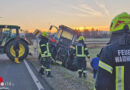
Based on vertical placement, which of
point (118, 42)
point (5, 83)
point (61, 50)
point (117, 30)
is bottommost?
point (5, 83)

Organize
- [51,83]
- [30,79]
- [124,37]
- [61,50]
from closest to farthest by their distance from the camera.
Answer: [124,37], [51,83], [30,79], [61,50]

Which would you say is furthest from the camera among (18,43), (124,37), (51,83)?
(18,43)

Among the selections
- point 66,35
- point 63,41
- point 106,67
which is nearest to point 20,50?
point 63,41

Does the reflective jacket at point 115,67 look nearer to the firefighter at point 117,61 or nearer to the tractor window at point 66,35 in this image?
the firefighter at point 117,61

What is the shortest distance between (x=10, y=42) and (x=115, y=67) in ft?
33.0

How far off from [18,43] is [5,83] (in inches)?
209

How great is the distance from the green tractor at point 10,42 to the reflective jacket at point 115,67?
380 inches

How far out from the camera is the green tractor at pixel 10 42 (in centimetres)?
1074

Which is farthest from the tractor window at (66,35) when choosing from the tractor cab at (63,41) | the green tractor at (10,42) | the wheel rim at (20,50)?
the wheel rim at (20,50)

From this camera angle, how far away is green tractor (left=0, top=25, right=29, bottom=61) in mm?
10741

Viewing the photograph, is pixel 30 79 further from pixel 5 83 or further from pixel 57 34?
pixel 57 34

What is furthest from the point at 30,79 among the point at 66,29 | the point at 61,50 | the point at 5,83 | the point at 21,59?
the point at 21,59

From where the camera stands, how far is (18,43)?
10906 mm

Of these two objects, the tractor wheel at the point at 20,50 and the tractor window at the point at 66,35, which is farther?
the tractor wheel at the point at 20,50
